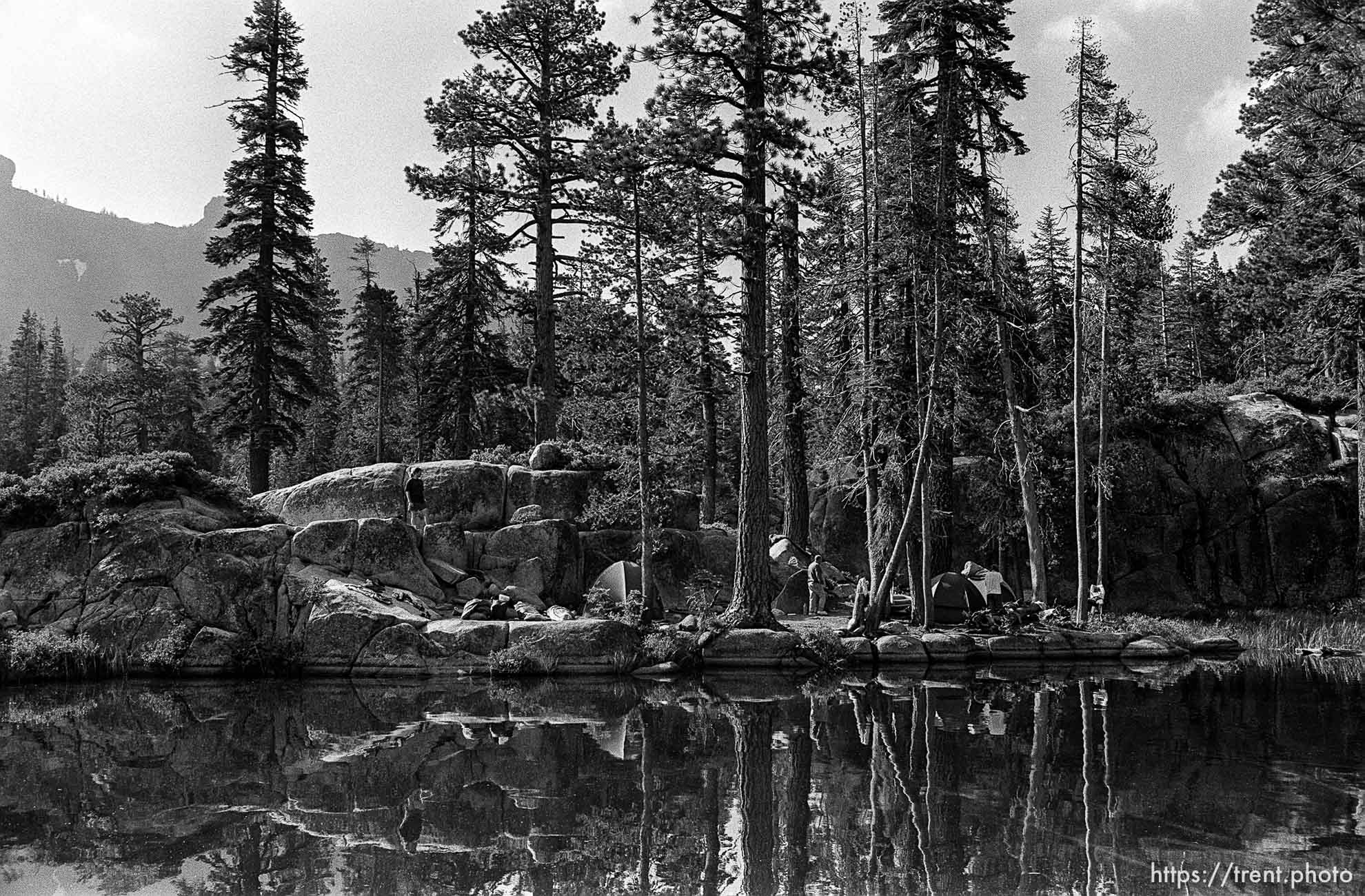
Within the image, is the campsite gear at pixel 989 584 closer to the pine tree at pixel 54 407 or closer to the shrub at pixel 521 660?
the shrub at pixel 521 660

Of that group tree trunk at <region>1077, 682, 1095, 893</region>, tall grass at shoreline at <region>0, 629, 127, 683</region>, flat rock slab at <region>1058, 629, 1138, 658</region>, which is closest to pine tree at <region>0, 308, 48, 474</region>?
tall grass at shoreline at <region>0, 629, 127, 683</region>

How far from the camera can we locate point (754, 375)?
722 inches

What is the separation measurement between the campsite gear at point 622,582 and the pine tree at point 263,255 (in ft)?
41.6

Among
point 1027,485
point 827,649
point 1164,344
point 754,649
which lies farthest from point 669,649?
point 1164,344

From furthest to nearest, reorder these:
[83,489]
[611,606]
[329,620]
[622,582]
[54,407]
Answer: [54,407] < [622,582] < [611,606] < [83,489] < [329,620]

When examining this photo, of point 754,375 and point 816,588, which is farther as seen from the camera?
point 816,588

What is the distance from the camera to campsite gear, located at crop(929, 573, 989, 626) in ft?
69.5

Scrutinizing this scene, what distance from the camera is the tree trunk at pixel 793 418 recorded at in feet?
82.0

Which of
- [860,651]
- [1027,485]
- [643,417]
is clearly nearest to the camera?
[860,651]

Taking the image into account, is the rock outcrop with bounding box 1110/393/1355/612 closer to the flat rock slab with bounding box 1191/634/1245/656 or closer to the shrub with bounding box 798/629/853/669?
the flat rock slab with bounding box 1191/634/1245/656

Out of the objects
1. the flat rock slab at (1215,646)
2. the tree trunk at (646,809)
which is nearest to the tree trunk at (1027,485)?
the flat rock slab at (1215,646)

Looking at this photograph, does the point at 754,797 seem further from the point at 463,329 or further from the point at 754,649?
the point at 463,329

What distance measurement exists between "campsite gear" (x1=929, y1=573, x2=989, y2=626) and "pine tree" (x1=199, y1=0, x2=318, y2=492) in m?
20.1

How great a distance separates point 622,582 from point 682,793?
13.5m
